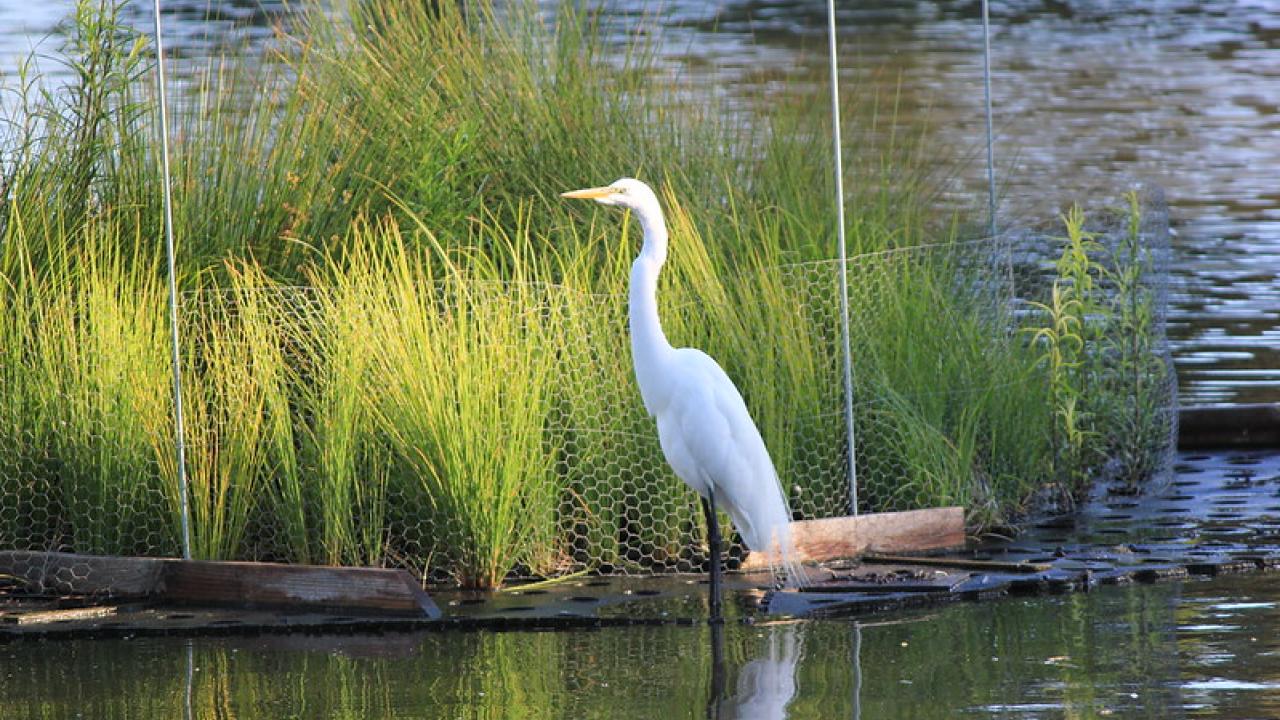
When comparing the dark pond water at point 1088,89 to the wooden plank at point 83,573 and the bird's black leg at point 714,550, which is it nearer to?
the wooden plank at point 83,573

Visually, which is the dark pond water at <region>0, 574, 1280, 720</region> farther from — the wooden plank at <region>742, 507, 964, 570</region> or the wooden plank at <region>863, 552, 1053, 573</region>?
the wooden plank at <region>742, 507, 964, 570</region>

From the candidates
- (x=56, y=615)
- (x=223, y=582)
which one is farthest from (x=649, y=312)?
(x=56, y=615)

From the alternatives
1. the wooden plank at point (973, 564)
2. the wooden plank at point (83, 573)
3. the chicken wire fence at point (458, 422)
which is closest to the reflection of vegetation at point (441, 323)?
the chicken wire fence at point (458, 422)

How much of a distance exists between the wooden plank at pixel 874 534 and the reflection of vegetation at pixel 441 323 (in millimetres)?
304

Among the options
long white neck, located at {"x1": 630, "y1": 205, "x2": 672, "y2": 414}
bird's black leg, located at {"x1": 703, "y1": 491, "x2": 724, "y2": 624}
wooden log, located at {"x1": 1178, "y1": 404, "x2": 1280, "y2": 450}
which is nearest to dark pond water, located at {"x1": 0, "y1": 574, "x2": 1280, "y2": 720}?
bird's black leg, located at {"x1": 703, "y1": 491, "x2": 724, "y2": 624}

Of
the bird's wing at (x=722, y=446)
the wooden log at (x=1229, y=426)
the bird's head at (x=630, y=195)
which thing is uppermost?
the bird's head at (x=630, y=195)

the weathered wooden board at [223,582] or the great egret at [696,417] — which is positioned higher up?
the great egret at [696,417]

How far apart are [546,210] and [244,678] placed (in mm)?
3971

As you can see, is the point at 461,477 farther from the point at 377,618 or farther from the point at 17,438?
the point at 17,438

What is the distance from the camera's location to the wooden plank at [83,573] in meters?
7.04

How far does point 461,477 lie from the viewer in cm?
702

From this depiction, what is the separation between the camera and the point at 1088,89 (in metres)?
23.0

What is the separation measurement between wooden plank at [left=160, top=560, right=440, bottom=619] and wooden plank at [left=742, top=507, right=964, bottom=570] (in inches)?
59.7

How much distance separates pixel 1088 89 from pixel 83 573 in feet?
58.9
